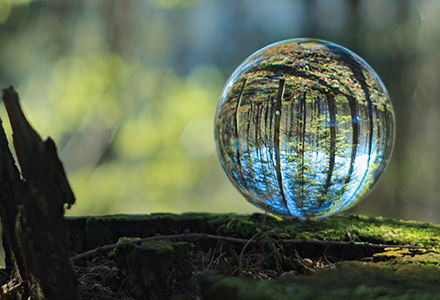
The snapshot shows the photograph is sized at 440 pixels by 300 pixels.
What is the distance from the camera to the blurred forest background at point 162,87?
6.10m

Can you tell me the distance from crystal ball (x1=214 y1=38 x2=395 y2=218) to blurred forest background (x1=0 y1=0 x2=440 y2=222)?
4.20m

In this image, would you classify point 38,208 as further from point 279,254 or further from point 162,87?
point 162,87

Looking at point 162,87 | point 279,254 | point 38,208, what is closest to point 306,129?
point 279,254

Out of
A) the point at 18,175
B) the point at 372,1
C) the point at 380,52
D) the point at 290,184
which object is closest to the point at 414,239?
the point at 290,184

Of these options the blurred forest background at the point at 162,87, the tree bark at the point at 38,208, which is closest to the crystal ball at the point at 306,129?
the tree bark at the point at 38,208

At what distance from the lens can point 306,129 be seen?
75.6 inches

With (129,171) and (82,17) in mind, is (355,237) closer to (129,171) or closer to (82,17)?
(129,171)

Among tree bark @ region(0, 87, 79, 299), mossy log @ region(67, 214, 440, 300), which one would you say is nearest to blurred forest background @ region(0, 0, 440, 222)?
mossy log @ region(67, 214, 440, 300)

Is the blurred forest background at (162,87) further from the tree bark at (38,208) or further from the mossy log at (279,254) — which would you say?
the tree bark at (38,208)

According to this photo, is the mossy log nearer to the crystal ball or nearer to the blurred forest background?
the crystal ball

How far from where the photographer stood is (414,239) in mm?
2006

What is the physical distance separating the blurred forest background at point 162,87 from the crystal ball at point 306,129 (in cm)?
420

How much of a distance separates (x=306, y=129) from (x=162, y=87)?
4.96 meters

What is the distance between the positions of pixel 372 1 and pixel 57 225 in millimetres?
6295
